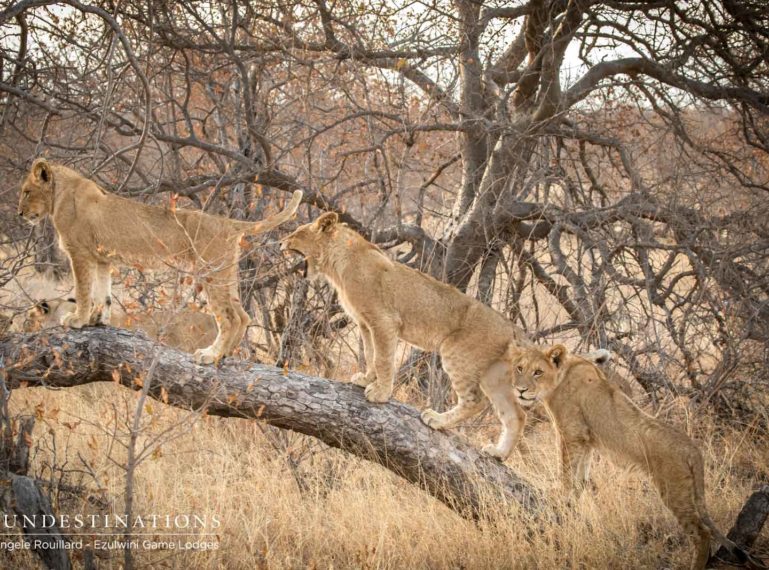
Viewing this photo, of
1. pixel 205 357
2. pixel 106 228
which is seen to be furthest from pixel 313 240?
pixel 106 228

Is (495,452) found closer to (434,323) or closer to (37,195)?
(434,323)

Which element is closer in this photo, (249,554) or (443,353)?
(249,554)

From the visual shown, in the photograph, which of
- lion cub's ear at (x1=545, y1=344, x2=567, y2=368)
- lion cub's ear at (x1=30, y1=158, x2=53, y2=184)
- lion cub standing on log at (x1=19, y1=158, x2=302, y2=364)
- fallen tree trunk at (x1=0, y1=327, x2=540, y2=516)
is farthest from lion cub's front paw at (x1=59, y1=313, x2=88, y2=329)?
lion cub's ear at (x1=545, y1=344, x2=567, y2=368)

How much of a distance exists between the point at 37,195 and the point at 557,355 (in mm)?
4023

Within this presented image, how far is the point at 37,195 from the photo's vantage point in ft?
19.4

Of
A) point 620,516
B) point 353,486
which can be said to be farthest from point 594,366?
point 353,486

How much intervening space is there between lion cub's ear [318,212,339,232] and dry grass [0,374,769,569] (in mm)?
1651

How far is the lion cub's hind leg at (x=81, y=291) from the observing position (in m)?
5.45

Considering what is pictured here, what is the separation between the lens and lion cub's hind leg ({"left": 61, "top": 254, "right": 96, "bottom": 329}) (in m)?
5.45

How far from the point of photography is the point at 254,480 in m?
6.09

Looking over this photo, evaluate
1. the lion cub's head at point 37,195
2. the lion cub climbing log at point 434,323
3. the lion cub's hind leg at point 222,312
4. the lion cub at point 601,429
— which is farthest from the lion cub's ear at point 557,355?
the lion cub's head at point 37,195

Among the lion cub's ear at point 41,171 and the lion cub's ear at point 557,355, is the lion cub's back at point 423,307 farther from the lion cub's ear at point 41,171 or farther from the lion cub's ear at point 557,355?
the lion cub's ear at point 41,171

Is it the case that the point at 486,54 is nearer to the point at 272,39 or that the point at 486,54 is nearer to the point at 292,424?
the point at 272,39

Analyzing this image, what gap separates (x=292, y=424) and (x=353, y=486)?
1170mm
